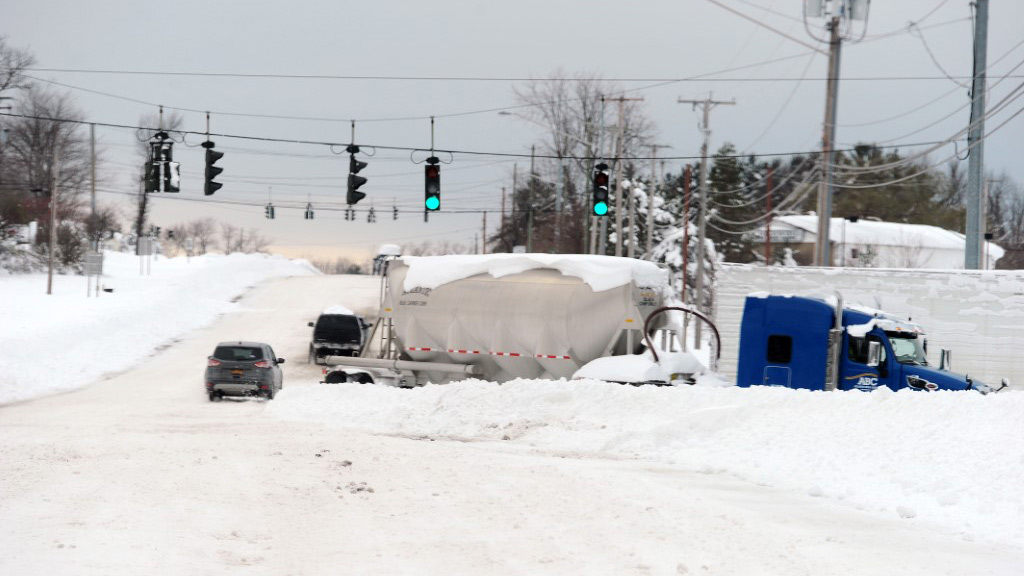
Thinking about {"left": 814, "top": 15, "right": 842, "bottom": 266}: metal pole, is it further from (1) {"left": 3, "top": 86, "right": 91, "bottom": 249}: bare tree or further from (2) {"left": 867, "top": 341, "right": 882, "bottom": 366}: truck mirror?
(1) {"left": 3, "top": 86, "right": 91, "bottom": 249}: bare tree

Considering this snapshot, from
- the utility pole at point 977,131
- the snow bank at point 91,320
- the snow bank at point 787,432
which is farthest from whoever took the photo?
the snow bank at point 91,320

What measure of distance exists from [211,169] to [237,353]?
17.9ft

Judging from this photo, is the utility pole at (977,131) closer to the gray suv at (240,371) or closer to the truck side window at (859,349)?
the truck side window at (859,349)

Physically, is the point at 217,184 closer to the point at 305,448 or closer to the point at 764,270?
the point at 305,448

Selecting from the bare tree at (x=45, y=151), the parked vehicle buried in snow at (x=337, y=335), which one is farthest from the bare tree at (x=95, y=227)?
the parked vehicle buried in snow at (x=337, y=335)

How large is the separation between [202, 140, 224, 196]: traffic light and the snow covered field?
572cm

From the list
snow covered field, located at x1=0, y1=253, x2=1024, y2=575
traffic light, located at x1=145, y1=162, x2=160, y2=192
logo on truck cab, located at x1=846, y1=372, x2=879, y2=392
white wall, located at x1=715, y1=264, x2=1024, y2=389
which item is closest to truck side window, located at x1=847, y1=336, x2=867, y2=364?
logo on truck cab, located at x1=846, y1=372, x2=879, y2=392

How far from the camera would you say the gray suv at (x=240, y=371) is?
29.5m

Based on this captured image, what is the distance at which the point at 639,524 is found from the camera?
1176 centimetres

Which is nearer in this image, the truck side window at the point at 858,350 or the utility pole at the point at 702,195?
Answer: the truck side window at the point at 858,350

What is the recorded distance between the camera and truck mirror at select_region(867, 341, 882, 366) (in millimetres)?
23141

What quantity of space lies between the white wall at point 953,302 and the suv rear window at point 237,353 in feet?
48.1

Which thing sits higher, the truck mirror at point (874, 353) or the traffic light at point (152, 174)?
the traffic light at point (152, 174)

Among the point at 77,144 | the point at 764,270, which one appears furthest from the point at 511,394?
the point at 77,144
